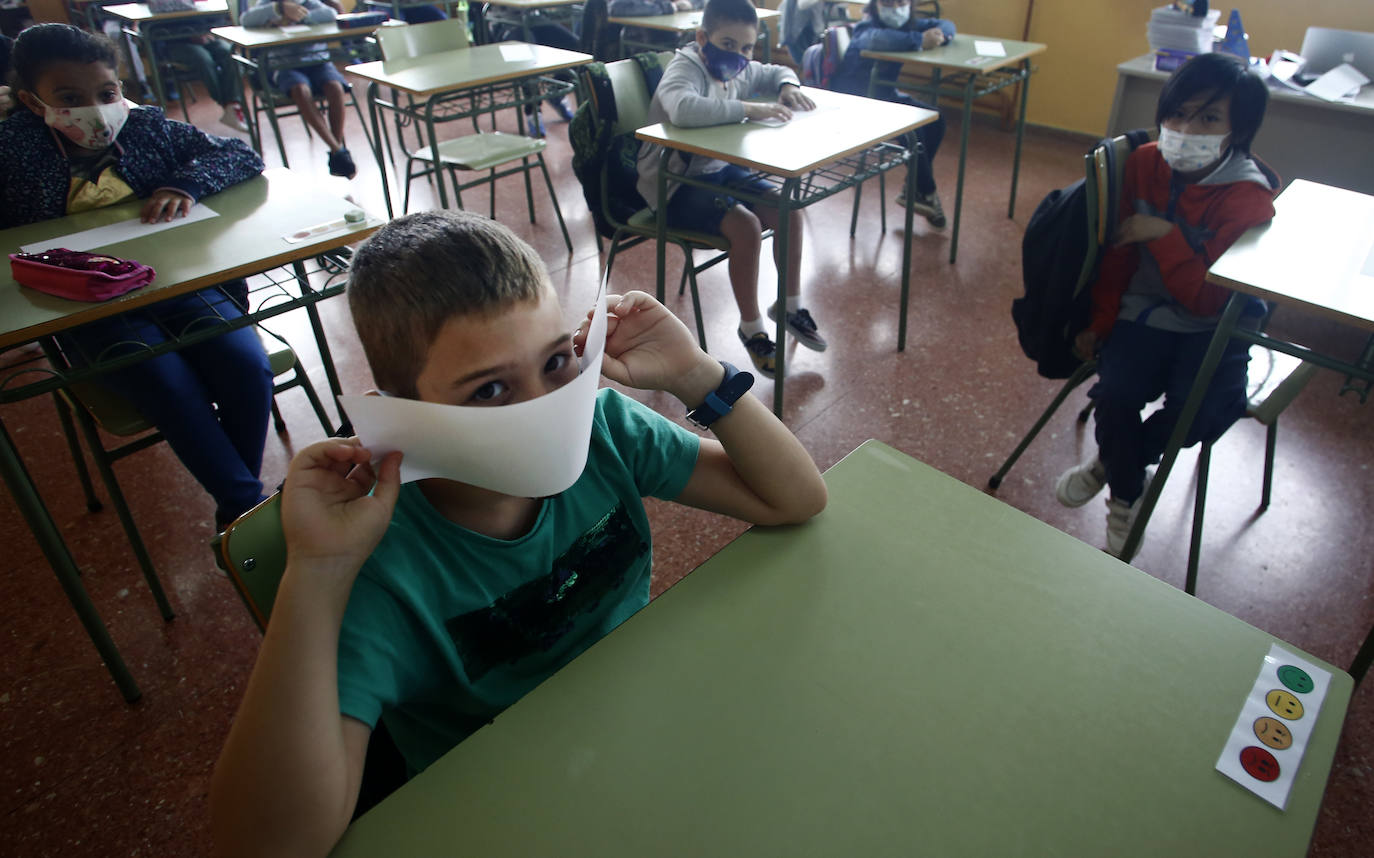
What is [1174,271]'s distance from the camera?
65.1 inches

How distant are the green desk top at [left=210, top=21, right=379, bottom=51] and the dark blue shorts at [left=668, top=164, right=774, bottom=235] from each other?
2.50 meters

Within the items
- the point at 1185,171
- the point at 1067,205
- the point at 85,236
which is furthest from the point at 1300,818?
the point at 85,236

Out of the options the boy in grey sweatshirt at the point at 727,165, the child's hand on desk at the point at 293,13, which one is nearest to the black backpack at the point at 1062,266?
the boy in grey sweatshirt at the point at 727,165

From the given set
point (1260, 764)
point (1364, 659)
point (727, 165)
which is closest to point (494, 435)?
point (1260, 764)

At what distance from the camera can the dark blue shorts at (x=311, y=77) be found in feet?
14.1

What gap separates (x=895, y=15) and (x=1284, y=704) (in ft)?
12.1

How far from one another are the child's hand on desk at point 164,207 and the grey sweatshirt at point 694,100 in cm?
125

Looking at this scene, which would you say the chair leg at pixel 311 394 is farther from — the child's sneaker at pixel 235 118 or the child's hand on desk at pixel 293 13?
the child's sneaker at pixel 235 118

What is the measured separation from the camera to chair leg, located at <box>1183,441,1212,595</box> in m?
1.63

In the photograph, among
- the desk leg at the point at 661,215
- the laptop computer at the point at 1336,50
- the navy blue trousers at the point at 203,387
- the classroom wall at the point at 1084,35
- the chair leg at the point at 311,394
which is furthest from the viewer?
the classroom wall at the point at 1084,35

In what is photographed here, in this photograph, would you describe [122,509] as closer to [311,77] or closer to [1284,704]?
[1284,704]

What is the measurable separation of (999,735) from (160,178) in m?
2.06

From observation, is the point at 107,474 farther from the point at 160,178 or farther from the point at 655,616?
the point at 655,616

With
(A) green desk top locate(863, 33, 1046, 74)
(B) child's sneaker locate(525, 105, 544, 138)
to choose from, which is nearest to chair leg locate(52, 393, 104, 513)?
(B) child's sneaker locate(525, 105, 544, 138)
